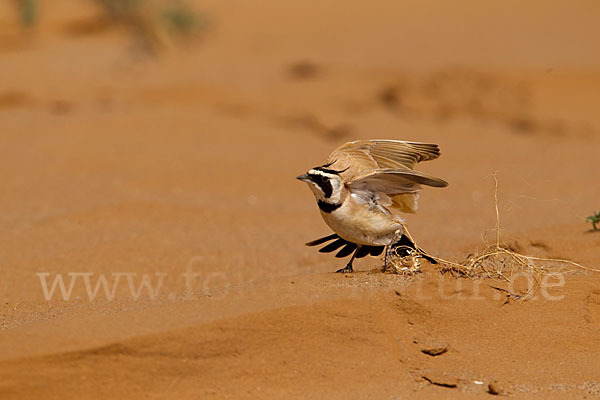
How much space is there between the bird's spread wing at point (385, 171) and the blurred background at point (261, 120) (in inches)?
43.1

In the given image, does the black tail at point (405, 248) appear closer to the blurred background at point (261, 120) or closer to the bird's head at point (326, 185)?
the bird's head at point (326, 185)

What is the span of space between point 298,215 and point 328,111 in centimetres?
497

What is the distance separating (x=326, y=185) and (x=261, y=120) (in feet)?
26.6

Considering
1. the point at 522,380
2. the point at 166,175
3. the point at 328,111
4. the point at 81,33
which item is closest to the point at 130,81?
the point at 328,111

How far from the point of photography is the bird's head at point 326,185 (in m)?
4.45

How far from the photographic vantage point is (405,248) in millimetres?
4742

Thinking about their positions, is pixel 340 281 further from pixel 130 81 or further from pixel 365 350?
pixel 130 81

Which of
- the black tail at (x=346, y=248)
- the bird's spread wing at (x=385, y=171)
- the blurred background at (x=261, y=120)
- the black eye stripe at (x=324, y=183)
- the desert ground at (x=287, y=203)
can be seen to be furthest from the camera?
the blurred background at (x=261, y=120)

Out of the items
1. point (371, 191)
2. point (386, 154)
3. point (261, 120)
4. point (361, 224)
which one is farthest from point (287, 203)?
point (361, 224)

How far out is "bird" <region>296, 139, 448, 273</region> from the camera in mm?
4488

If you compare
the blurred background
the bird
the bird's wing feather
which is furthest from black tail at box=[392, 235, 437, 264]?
A: the blurred background

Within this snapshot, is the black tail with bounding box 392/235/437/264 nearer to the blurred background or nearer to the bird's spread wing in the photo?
the bird's spread wing

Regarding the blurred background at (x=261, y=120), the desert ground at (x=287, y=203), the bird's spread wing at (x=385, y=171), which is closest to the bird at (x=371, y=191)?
the bird's spread wing at (x=385, y=171)

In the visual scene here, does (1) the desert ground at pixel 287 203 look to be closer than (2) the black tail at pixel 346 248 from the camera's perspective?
Yes
